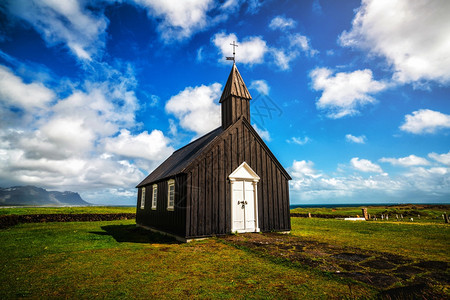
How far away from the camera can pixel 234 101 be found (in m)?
15.4

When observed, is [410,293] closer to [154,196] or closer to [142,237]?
[142,237]

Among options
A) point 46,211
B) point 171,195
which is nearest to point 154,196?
point 171,195

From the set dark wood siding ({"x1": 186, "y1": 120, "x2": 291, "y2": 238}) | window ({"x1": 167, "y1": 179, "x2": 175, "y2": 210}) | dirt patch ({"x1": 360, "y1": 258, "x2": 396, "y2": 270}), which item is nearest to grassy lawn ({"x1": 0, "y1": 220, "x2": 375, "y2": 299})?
dirt patch ({"x1": 360, "y1": 258, "x2": 396, "y2": 270})

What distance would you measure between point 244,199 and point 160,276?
757cm

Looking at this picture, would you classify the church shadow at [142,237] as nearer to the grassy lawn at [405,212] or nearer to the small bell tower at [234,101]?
the small bell tower at [234,101]

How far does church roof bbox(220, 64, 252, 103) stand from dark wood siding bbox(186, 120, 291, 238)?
2411 millimetres

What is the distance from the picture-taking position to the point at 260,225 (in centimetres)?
1330

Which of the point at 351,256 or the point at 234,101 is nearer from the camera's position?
the point at 351,256

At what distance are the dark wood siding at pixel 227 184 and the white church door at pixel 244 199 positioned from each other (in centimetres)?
30

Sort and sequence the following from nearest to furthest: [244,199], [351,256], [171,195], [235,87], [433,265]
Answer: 1. [433,265]
2. [351,256]
3. [244,199]
4. [171,195]
5. [235,87]

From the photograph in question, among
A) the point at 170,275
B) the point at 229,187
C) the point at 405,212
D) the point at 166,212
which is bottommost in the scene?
the point at 405,212

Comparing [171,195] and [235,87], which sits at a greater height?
[235,87]

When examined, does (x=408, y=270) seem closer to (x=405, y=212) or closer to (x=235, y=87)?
(x=235, y=87)

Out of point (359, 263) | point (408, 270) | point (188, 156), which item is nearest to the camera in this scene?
point (408, 270)
